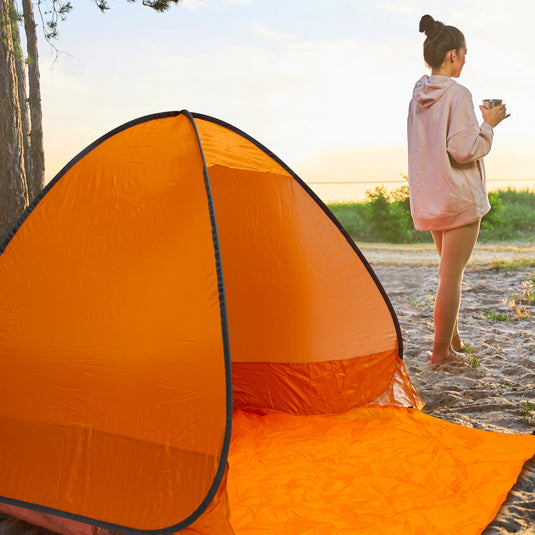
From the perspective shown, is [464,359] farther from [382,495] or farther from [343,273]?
[382,495]

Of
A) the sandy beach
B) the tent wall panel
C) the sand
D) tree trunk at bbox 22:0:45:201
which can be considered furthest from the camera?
tree trunk at bbox 22:0:45:201

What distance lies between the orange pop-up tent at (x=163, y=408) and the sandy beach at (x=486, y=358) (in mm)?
149

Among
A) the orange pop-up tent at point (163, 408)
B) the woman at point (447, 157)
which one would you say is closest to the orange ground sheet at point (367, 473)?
the orange pop-up tent at point (163, 408)

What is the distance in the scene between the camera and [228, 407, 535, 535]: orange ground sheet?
2.00 meters

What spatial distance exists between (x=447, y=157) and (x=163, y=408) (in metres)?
2.13

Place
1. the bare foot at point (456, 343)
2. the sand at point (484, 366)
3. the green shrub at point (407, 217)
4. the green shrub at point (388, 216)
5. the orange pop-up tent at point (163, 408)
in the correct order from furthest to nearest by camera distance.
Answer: the green shrub at point (388, 216) → the green shrub at point (407, 217) → the bare foot at point (456, 343) → the sand at point (484, 366) → the orange pop-up tent at point (163, 408)

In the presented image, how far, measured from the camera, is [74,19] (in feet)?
16.9

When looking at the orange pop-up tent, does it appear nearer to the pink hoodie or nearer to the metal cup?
the pink hoodie

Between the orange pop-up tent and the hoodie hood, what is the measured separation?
40.9 inches

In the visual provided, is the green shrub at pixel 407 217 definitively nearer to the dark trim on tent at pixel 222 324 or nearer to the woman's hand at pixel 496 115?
the woman's hand at pixel 496 115

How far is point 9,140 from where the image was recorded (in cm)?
390

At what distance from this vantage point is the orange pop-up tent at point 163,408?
1.92m

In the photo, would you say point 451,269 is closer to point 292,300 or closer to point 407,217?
point 292,300

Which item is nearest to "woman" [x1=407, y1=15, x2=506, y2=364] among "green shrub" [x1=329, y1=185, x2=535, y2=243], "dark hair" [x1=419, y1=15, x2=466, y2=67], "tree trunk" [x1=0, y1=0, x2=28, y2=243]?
"dark hair" [x1=419, y1=15, x2=466, y2=67]
